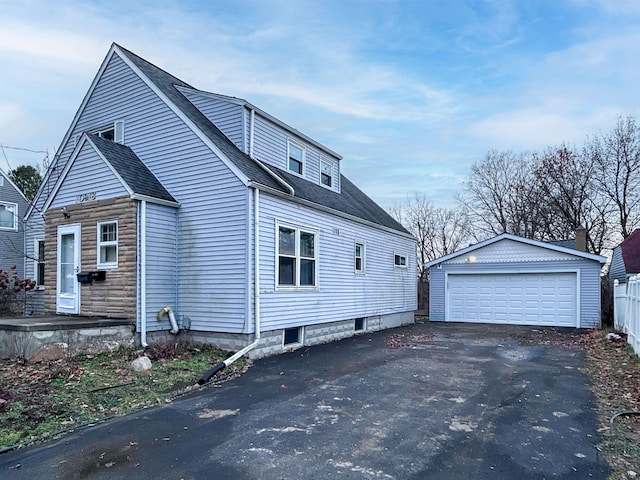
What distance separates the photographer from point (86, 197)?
1037cm

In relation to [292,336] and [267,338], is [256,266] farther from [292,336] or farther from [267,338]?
[292,336]

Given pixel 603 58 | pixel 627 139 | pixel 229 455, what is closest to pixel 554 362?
pixel 229 455

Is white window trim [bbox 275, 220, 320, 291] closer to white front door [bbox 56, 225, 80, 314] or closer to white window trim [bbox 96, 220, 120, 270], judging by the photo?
white window trim [bbox 96, 220, 120, 270]

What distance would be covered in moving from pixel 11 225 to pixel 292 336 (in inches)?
703

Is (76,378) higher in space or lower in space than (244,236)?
lower

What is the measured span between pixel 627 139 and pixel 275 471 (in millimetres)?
29823

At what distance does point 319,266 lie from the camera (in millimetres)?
11867

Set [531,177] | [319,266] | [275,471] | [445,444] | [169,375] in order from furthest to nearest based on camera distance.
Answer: [531,177]
[319,266]
[169,375]
[445,444]
[275,471]

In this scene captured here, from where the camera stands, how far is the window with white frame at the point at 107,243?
32.4ft

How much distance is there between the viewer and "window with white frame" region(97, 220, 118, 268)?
9867mm

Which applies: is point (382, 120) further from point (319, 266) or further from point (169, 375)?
point (169, 375)

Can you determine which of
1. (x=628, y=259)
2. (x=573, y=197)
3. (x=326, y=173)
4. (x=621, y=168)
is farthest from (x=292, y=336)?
(x=621, y=168)

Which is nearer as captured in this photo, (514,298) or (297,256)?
(297,256)

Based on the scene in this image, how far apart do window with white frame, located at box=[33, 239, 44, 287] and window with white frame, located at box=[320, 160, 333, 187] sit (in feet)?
31.1
